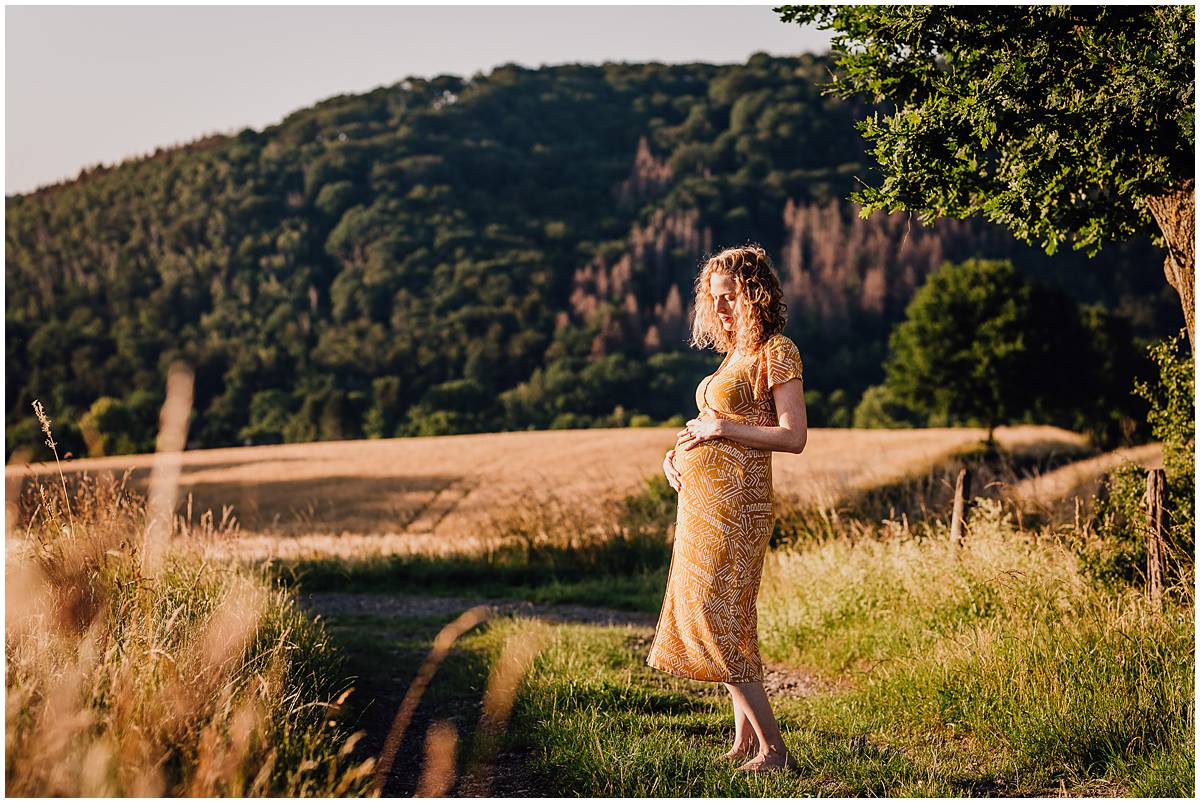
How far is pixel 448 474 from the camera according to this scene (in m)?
Result: 32.3

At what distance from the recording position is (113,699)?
13.0ft

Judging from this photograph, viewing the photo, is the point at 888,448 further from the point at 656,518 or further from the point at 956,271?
the point at 656,518

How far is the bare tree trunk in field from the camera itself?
6373 mm

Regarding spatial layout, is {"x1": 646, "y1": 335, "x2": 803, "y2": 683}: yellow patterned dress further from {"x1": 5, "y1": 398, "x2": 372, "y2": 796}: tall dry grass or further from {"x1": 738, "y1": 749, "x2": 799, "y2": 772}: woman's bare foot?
{"x1": 5, "y1": 398, "x2": 372, "y2": 796}: tall dry grass

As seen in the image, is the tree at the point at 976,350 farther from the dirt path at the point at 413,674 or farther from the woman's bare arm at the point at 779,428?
the woman's bare arm at the point at 779,428

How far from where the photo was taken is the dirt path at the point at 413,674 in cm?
493

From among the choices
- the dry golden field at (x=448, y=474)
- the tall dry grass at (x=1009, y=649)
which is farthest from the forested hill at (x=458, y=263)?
the tall dry grass at (x=1009, y=649)

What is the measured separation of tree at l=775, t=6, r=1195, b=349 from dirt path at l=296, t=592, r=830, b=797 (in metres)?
3.49

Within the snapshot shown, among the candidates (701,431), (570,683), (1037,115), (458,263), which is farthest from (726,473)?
(458,263)

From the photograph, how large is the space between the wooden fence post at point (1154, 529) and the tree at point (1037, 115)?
3.05 ft

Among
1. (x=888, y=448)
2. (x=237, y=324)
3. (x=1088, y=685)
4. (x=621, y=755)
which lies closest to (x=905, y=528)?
(x=1088, y=685)

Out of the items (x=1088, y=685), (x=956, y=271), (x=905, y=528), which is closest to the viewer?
(x=1088, y=685)

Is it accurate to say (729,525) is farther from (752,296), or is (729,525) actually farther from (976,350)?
(976,350)

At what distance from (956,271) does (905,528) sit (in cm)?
2804
